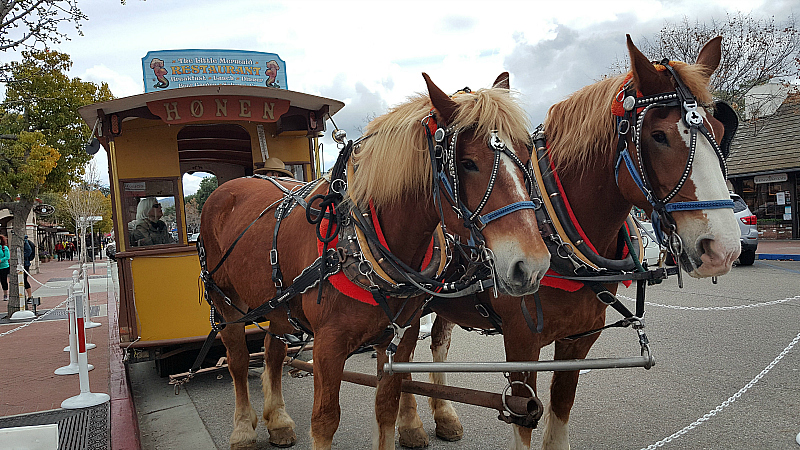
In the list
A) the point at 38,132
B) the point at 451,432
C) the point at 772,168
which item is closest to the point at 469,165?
the point at 451,432

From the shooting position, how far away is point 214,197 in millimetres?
4023

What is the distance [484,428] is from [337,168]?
2456 millimetres

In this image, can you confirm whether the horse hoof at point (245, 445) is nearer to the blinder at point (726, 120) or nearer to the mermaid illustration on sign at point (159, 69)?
the blinder at point (726, 120)

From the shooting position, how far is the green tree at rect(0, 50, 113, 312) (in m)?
10.3

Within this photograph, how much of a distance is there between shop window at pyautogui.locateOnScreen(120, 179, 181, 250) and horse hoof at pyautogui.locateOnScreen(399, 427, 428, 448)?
3.15 m

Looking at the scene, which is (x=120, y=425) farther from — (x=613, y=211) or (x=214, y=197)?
(x=613, y=211)

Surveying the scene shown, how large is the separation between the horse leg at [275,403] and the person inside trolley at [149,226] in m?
1.97

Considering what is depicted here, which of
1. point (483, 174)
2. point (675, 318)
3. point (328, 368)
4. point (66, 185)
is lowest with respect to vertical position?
point (675, 318)

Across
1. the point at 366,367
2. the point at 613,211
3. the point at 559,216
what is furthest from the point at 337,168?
the point at 366,367

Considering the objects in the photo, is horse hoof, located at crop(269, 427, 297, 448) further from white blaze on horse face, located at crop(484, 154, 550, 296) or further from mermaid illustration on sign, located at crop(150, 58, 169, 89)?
mermaid illustration on sign, located at crop(150, 58, 169, 89)

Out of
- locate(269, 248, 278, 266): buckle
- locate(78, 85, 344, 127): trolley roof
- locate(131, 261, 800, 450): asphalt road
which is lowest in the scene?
locate(131, 261, 800, 450): asphalt road

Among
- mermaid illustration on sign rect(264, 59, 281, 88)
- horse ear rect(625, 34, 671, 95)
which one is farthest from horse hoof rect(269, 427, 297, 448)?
mermaid illustration on sign rect(264, 59, 281, 88)

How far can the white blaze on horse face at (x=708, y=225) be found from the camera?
1.96 metres

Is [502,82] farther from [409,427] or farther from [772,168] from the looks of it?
[772,168]
